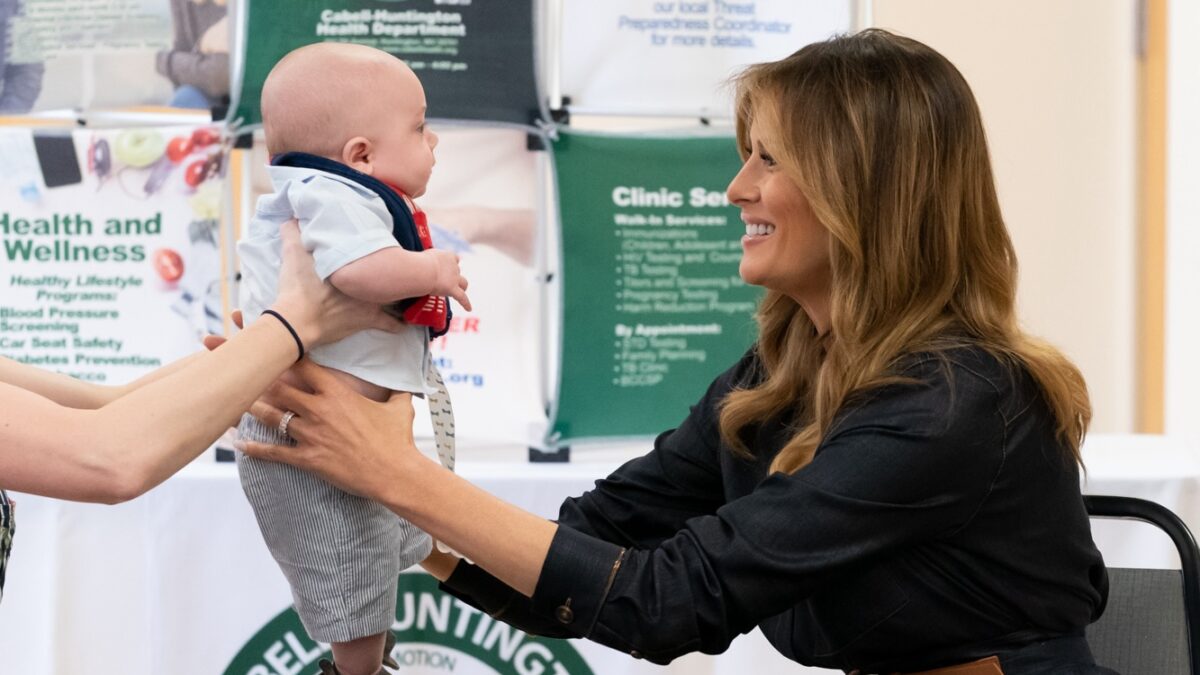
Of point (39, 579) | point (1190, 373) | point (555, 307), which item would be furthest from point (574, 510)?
point (1190, 373)

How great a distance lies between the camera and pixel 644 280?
2.93 m

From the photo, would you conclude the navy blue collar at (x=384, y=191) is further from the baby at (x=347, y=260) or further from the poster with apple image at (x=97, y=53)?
the poster with apple image at (x=97, y=53)

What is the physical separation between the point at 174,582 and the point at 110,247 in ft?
2.70

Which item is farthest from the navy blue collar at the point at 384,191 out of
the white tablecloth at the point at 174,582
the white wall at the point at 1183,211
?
the white wall at the point at 1183,211

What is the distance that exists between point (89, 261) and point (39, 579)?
29.2 inches

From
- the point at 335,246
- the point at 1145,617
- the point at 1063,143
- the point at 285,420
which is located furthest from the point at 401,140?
the point at 1063,143

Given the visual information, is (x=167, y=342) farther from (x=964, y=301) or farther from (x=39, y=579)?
(x=964, y=301)

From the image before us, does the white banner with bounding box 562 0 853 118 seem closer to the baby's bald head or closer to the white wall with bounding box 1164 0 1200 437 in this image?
the white wall with bounding box 1164 0 1200 437

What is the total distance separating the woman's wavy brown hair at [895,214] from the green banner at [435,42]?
138cm

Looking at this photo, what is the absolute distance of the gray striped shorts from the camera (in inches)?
59.5

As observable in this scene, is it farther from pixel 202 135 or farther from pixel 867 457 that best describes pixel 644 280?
pixel 867 457

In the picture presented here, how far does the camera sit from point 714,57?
2.94 m

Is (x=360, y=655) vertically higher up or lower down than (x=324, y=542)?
lower down

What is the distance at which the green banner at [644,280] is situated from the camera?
9.53 feet
